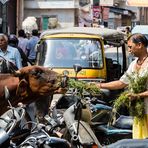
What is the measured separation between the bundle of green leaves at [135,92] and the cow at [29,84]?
2.17 feet

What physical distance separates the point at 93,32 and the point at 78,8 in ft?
80.4

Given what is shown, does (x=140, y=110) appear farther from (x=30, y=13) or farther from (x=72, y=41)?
(x=30, y=13)

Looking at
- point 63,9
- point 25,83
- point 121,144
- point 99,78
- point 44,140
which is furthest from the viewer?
point 63,9

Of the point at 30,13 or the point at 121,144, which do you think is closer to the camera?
the point at 121,144

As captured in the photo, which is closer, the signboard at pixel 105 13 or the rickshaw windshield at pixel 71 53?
the rickshaw windshield at pixel 71 53

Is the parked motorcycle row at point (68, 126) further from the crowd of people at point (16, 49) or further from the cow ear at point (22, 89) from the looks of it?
the crowd of people at point (16, 49)

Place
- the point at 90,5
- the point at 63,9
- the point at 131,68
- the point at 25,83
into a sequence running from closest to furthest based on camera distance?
the point at 25,83, the point at 131,68, the point at 63,9, the point at 90,5

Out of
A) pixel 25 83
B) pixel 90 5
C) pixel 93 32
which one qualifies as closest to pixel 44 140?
pixel 25 83

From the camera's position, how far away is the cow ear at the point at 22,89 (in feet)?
19.2

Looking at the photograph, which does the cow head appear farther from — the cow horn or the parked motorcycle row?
the parked motorcycle row

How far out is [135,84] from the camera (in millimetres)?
6121

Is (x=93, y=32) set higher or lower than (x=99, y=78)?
higher

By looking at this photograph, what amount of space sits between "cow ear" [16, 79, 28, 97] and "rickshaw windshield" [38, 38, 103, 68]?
6874 millimetres

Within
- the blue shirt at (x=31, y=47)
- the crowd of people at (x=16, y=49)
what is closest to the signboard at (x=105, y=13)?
the crowd of people at (x=16, y=49)
